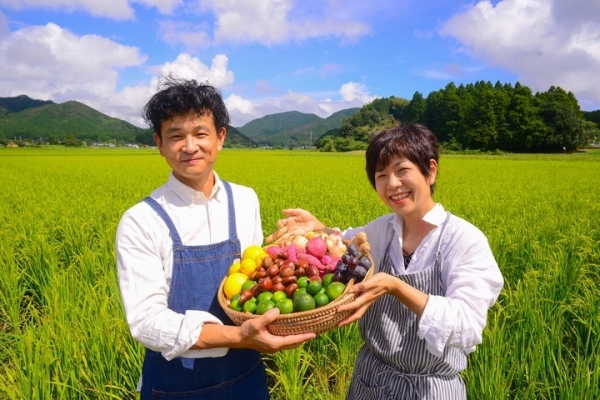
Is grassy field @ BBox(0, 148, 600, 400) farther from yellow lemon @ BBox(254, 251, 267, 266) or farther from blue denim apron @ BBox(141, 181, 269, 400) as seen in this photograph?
yellow lemon @ BBox(254, 251, 267, 266)

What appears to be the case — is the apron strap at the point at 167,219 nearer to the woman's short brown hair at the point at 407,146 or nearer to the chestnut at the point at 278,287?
the chestnut at the point at 278,287

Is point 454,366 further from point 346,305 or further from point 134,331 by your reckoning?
point 134,331

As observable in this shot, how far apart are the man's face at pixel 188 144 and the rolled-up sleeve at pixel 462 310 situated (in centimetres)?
102

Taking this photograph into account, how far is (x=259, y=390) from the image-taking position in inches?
72.0

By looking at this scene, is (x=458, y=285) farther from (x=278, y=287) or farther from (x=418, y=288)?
(x=278, y=287)

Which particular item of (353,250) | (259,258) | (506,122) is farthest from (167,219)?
(506,122)

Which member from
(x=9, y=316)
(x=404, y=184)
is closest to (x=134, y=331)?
(x=404, y=184)

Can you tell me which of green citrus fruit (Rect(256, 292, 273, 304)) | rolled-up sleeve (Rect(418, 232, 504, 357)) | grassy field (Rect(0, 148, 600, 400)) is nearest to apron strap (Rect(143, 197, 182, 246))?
green citrus fruit (Rect(256, 292, 273, 304))

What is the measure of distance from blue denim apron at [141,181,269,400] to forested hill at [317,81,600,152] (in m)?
42.6

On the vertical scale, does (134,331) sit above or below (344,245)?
below

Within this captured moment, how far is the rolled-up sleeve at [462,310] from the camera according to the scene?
4.79 ft

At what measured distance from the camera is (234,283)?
1622 mm

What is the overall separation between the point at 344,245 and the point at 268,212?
15.7 feet

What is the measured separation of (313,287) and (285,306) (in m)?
0.14
